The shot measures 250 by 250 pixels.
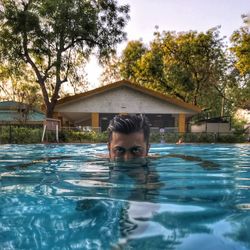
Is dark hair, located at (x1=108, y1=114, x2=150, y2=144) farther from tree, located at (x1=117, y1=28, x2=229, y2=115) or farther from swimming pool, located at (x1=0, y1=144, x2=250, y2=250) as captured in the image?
tree, located at (x1=117, y1=28, x2=229, y2=115)

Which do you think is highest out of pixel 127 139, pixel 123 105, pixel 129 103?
pixel 129 103

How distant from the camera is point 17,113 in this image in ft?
108

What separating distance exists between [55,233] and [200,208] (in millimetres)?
915

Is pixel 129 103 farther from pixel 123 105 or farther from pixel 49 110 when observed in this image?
pixel 49 110

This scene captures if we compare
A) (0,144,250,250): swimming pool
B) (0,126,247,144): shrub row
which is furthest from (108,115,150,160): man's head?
(0,126,247,144): shrub row

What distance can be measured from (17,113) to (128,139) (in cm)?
3012

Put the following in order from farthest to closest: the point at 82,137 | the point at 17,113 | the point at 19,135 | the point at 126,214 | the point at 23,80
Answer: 1. the point at 17,113
2. the point at 23,80
3. the point at 82,137
4. the point at 19,135
5. the point at 126,214

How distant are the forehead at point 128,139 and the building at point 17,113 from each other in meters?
26.8

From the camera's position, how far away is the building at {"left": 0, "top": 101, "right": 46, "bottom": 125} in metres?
30.7

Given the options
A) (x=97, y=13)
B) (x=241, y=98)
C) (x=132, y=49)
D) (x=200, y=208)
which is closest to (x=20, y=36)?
(x=97, y=13)

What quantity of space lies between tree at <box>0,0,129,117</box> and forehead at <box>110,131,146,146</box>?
19708 mm

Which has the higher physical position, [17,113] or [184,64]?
[184,64]

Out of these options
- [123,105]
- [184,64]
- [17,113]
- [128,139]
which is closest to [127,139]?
[128,139]

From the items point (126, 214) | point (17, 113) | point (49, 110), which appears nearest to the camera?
point (126, 214)
